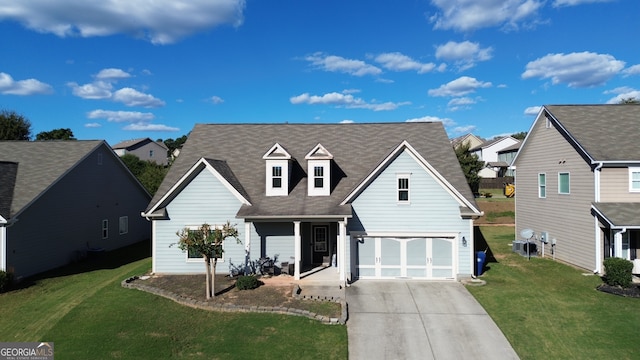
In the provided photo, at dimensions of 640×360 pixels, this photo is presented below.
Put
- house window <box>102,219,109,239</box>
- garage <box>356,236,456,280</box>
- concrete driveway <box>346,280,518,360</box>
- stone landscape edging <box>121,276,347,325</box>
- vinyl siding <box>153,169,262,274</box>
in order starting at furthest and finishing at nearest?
1. house window <box>102,219,109,239</box>
2. vinyl siding <box>153,169,262,274</box>
3. garage <box>356,236,456,280</box>
4. stone landscape edging <box>121,276,347,325</box>
5. concrete driveway <box>346,280,518,360</box>

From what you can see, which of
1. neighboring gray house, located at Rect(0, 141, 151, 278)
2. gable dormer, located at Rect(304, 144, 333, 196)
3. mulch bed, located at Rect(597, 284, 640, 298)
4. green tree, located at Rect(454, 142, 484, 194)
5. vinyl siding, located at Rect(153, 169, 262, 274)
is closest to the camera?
mulch bed, located at Rect(597, 284, 640, 298)

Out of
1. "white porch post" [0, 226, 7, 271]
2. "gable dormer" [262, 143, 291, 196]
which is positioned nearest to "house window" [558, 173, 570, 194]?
"gable dormer" [262, 143, 291, 196]

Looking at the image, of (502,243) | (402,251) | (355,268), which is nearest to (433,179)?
(402,251)

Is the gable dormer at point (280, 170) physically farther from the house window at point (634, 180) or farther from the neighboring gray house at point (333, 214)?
the house window at point (634, 180)

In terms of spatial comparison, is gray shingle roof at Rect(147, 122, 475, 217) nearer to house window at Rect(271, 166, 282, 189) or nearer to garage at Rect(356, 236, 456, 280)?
house window at Rect(271, 166, 282, 189)

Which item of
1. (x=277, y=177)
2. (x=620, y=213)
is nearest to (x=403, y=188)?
(x=277, y=177)

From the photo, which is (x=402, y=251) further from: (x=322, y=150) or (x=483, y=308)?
(x=322, y=150)

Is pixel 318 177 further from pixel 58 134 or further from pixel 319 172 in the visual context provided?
pixel 58 134
